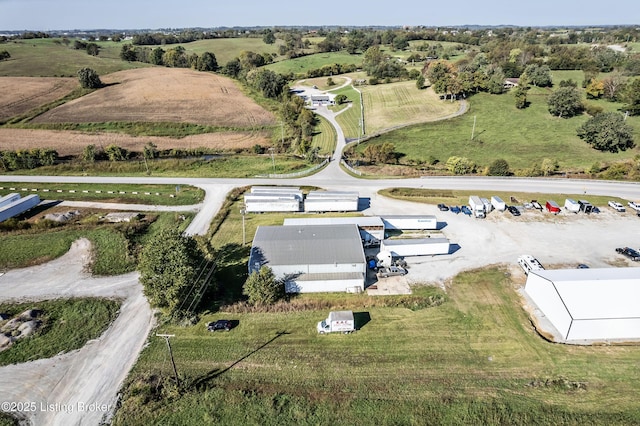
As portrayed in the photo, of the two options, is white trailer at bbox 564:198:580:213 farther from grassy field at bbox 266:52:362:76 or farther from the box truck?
grassy field at bbox 266:52:362:76

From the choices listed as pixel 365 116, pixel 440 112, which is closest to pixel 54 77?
pixel 365 116

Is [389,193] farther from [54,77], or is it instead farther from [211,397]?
[54,77]

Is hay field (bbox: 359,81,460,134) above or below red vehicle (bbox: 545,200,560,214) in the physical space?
above

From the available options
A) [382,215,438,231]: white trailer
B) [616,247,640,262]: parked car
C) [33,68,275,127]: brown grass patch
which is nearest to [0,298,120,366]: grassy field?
[382,215,438,231]: white trailer

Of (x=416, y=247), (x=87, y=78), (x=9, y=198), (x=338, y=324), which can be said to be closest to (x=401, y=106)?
(x=416, y=247)

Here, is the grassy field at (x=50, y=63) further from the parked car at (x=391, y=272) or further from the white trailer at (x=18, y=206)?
the parked car at (x=391, y=272)

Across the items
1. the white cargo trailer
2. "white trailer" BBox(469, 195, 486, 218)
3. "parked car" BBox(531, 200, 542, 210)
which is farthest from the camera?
"parked car" BBox(531, 200, 542, 210)

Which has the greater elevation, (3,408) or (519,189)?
(519,189)
